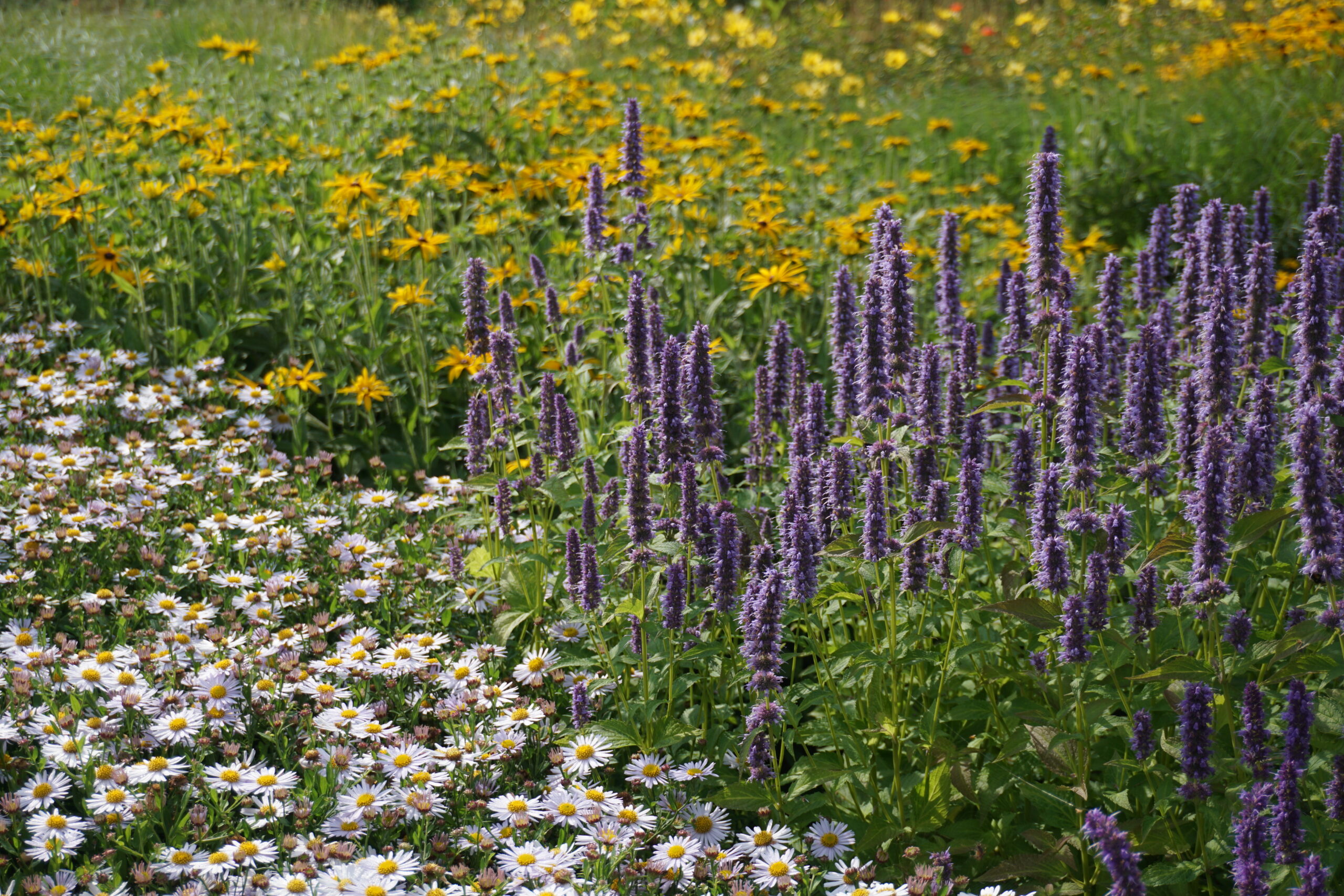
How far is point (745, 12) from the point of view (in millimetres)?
17000

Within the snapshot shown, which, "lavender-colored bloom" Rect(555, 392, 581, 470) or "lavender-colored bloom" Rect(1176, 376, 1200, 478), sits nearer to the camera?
"lavender-colored bloom" Rect(1176, 376, 1200, 478)

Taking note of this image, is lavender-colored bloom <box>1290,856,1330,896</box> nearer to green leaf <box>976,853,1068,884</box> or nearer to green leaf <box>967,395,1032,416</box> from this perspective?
green leaf <box>976,853,1068,884</box>

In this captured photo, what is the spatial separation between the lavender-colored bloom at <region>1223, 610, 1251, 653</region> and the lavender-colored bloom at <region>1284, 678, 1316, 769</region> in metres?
0.31

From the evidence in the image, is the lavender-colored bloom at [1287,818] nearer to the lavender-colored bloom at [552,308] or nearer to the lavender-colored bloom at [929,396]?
the lavender-colored bloom at [929,396]

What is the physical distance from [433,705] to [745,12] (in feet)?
50.0

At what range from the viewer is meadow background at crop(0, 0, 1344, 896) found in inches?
106

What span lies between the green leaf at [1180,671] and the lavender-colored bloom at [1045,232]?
982 mm

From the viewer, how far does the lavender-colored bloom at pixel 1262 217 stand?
386 centimetres

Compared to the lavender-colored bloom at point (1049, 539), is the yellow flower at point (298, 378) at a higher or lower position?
lower

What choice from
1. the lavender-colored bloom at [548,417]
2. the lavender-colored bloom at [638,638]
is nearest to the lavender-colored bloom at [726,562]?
the lavender-colored bloom at [638,638]

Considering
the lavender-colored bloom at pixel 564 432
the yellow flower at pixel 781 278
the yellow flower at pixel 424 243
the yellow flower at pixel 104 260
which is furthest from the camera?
the yellow flower at pixel 104 260

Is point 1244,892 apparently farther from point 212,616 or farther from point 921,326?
point 921,326

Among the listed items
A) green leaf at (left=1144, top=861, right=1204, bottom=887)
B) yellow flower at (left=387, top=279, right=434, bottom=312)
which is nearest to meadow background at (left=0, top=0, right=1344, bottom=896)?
green leaf at (left=1144, top=861, right=1204, bottom=887)

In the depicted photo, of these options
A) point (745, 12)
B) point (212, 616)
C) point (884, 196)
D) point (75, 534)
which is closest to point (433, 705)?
point (212, 616)
